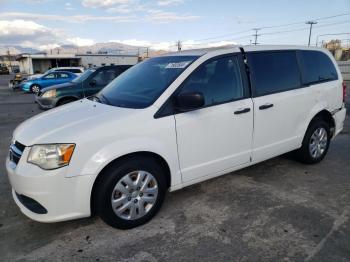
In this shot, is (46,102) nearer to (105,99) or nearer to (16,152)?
(105,99)

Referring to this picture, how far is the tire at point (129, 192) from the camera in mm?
2990

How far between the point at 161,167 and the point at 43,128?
125 centimetres

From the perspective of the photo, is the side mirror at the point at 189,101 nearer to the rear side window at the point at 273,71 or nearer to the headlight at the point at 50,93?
the rear side window at the point at 273,71

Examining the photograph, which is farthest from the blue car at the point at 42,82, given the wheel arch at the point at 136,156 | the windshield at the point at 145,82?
the wheel arch at the point at 136,156

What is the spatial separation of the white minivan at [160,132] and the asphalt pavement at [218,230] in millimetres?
283

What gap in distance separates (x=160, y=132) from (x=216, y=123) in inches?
28.5

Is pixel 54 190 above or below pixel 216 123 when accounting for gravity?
below

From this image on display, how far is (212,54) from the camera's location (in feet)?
12.1

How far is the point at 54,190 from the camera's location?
9.26ft

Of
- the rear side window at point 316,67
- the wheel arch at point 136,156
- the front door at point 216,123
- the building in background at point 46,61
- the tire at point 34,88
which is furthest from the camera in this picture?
the building in background at point 46,61

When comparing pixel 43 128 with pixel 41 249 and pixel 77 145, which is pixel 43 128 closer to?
pixel 77 145

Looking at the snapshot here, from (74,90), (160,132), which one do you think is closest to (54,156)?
(160,132)

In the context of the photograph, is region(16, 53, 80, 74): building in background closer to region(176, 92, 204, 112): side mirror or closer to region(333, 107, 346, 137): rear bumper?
region(333, 107, 346, 137): rear bumper

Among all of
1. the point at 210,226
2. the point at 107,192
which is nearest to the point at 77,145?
the point at 107,192
